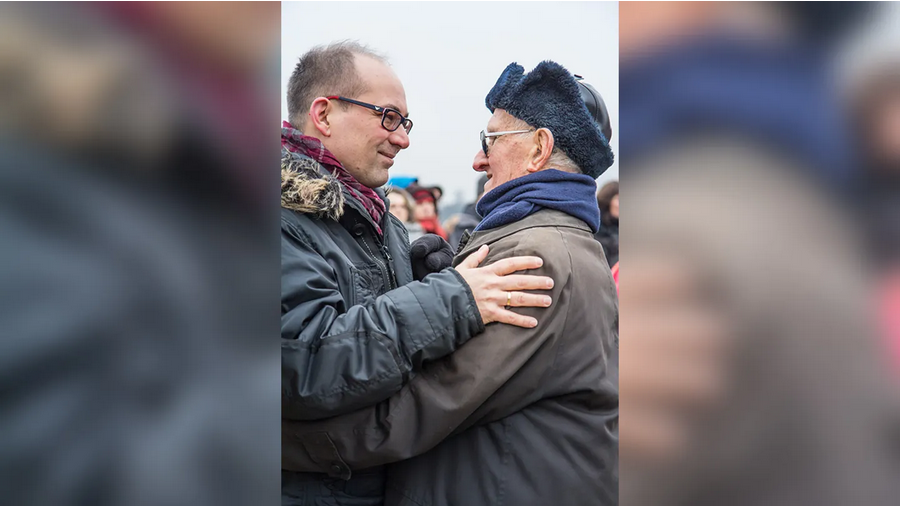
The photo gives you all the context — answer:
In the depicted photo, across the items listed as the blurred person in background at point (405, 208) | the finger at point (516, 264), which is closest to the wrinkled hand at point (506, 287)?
the finger at point (516, 264)

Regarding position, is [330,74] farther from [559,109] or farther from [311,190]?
[559,109]

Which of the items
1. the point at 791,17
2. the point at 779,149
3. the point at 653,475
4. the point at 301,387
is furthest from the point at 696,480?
the point at 301,387

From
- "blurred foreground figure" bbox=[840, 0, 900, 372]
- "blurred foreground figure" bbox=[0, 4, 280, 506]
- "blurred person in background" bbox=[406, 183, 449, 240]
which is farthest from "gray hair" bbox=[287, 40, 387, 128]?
"blurred person in background" bbox=[406, 183, 449, 240]

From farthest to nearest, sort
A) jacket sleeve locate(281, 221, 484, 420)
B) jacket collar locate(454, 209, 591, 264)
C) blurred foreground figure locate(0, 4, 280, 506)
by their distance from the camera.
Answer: jacket collar locate(454, 209, 591, 264)
jacket sleeve locate(281, 221, 484, 420)
blurred foreground figure locate(0, 4, 280, 506)

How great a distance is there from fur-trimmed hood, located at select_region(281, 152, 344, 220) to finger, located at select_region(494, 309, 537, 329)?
0.55m

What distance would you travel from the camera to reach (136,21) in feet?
2.69

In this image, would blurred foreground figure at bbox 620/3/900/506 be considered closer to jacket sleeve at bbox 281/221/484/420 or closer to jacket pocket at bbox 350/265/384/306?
jacket sleeve at bbox 281/221/484/420

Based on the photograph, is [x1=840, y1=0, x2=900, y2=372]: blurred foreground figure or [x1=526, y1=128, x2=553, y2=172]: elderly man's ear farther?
[x1=526, y1=128, x2=553, y2=172]: elderly man's ear

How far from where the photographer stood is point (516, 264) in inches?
62.7

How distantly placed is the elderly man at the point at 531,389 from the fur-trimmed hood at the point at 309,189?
1.24 ft

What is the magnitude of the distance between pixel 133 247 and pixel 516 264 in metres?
0.94

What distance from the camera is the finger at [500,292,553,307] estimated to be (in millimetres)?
1562

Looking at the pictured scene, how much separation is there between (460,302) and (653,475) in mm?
684

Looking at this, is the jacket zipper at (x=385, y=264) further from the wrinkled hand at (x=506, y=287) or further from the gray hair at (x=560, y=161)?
the gray hair at (x=560, y=161)
